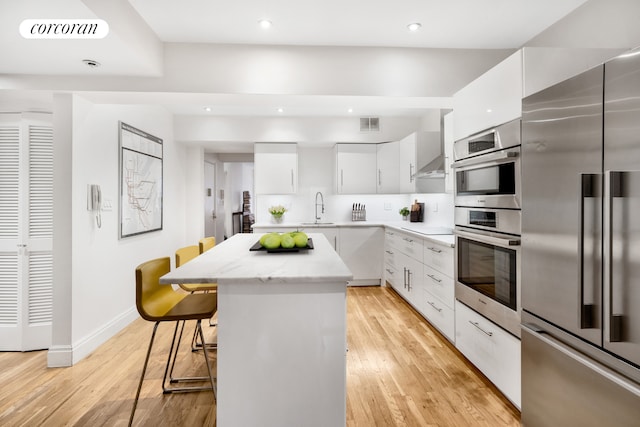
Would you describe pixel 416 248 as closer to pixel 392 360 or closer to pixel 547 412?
pixel 392 360

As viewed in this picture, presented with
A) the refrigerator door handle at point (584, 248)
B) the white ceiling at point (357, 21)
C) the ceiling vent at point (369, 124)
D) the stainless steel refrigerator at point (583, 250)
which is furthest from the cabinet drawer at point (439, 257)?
the ceiling vent at point (369, 124)

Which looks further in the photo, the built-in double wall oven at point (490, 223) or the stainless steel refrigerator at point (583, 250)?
the built-in double wall oven at point (490, 223)

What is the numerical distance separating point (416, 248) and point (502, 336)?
1.62 meters

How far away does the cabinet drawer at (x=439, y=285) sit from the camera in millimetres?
2814

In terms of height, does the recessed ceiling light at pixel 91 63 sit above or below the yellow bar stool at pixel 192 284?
above

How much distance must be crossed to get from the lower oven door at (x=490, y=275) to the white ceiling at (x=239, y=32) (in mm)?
1450

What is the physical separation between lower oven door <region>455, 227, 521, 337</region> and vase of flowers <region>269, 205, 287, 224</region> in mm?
3184

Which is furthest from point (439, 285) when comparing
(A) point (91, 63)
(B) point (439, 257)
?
(A) point (91, 63)

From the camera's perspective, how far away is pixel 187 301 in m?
2.12

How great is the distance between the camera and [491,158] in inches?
81.6

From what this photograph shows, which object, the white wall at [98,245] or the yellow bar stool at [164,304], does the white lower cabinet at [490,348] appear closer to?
the yellow bar stool at [164,304]

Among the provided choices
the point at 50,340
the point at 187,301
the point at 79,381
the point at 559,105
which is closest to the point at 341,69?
the point at 559,105

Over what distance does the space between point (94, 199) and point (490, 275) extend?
3162 mm

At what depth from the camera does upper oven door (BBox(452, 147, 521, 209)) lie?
6.26ft
